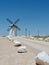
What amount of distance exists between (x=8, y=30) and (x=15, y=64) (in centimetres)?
15450

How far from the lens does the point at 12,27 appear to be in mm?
160875

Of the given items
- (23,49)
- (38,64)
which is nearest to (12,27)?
(23,49)

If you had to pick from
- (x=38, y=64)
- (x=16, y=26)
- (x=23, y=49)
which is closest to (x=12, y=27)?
(x=16, y=26)

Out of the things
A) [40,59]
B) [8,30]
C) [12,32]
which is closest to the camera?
[40,59]

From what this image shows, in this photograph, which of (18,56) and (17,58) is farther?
(18,56)

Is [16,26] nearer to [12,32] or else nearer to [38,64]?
[12,32]

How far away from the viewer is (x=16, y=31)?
160875 millimetres

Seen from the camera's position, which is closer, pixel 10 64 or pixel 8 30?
pixel 10 64

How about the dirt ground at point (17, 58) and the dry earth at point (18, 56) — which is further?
the dry earth at point (18, 56)

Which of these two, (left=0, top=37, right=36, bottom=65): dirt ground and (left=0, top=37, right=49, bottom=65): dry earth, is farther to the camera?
(left=0, top=37, right=49, bottom=65): dry earth

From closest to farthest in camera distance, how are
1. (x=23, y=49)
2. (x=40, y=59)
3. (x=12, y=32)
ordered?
(x=40, y=59)
(x=23, y=49)
(x=12, y=32)

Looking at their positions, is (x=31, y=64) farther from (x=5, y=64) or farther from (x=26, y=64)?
(x=5, y=64)

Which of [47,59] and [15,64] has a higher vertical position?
[47,59]

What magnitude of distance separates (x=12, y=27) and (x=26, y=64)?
145919 millimetres
